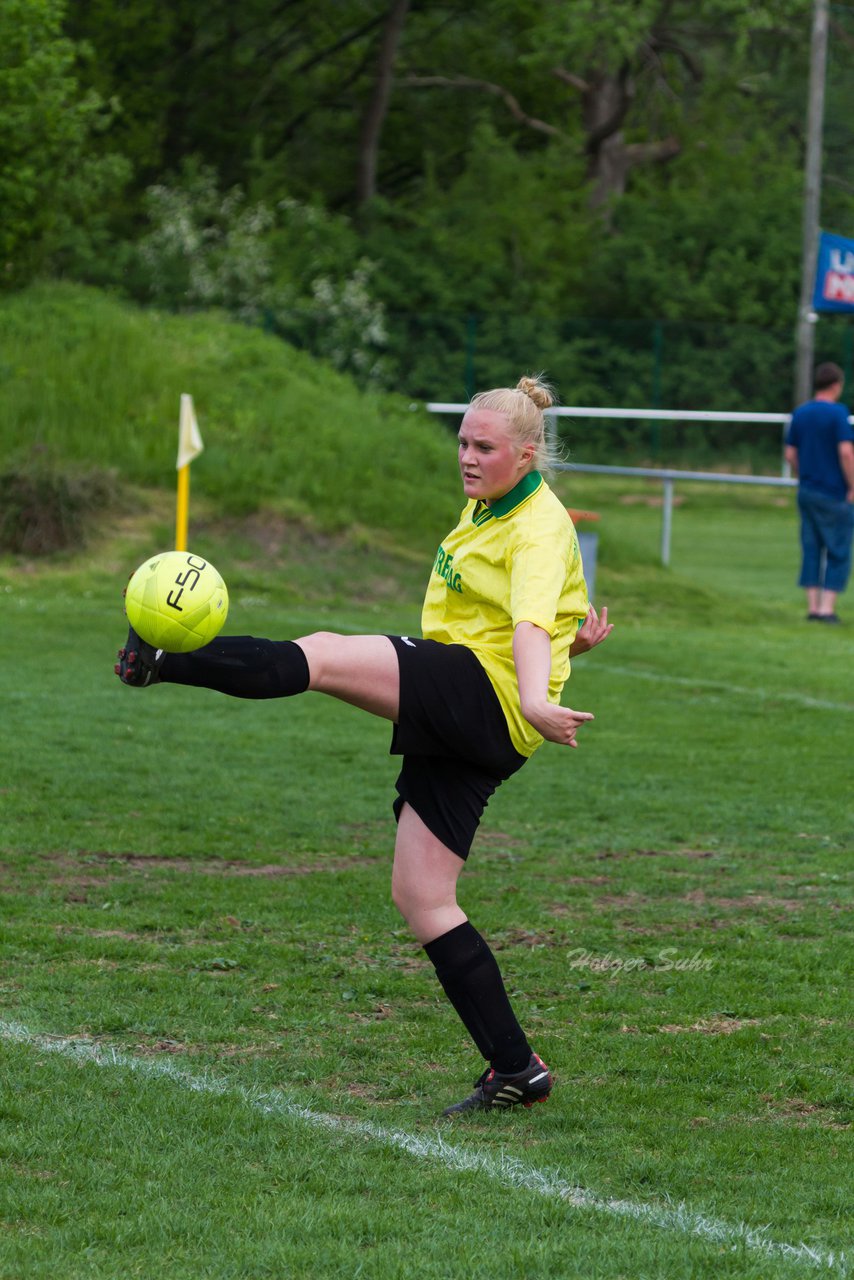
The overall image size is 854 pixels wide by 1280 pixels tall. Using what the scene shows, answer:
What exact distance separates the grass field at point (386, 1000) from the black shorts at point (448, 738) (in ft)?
2.48

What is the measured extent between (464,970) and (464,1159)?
53 cm

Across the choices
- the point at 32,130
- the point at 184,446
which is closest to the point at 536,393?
the point at 184,446

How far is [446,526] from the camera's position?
18.9m

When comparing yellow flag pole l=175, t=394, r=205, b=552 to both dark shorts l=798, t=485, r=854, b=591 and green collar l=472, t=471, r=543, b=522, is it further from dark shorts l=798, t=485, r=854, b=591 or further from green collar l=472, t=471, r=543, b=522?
green collar l=472, t=471, r=543, b=522

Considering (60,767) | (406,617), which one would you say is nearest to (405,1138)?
(60,767)

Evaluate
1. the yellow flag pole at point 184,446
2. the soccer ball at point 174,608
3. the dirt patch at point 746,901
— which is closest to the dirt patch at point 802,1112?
the soccer ball at point 174,608

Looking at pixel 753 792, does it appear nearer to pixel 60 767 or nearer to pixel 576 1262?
pixel 60 767

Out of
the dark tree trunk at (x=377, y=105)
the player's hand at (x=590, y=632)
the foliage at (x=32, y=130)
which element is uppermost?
the dark tree trunk at (x=377, y=105)

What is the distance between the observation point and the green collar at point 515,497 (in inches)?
176

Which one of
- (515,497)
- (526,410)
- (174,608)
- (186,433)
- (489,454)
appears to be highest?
(186,433)

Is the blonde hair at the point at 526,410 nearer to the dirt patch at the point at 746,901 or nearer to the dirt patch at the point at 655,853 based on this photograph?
the dirt patch at the point at 746,901

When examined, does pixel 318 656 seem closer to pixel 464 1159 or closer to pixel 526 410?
pixel 526 410

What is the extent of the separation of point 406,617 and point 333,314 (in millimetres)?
15182

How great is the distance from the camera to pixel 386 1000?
545 cm
